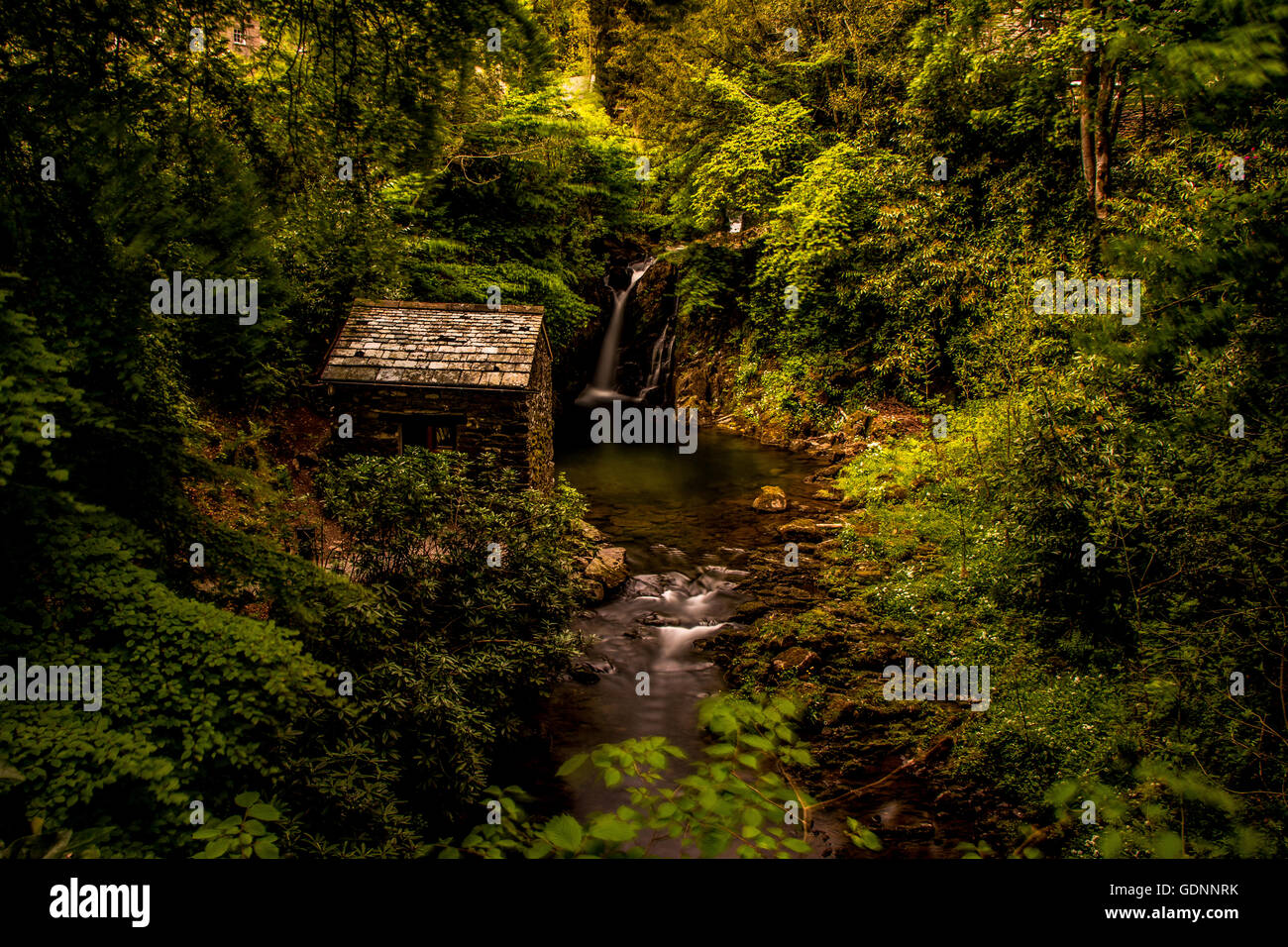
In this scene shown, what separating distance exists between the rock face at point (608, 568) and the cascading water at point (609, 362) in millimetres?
15297

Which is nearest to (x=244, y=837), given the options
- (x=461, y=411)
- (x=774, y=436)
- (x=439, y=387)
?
(x=461, y=411)

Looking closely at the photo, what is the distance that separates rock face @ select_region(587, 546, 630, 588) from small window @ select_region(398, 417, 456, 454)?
3704mm

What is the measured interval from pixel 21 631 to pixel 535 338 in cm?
981

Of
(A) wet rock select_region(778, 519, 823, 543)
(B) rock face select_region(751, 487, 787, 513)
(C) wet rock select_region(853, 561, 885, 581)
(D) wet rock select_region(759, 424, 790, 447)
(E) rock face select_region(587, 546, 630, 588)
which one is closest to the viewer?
(C) wet rock select_region(853, 561, 885, 581)

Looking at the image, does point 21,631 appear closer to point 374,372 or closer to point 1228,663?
point 1228,663

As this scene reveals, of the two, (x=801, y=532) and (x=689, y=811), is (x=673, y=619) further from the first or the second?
(x=689, y=811)

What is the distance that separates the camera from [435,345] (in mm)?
11992

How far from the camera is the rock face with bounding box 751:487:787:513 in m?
15.4

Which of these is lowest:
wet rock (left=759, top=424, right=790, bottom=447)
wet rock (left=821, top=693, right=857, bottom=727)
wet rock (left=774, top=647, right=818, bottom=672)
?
wet rock (left=821, top=693, right=857, bottom=727)

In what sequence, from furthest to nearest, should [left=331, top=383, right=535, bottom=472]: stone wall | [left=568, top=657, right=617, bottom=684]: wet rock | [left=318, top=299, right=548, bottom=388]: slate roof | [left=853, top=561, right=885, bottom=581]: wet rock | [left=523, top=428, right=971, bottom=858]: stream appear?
[left=331, top=383, right=535, bottom=472]: stone wall
[left=318, top=299, right=548, bottom=388]: slate roof
[left=853, top=561, right=885, bottom=581]: wet rock
[left=568, top=657, right=617, bottom=684]: wet rock
[left=523, top=428, right=971, bottom=858]: stream

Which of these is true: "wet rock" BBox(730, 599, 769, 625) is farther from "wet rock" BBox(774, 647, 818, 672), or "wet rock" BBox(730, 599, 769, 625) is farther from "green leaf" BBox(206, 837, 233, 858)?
"green leaf" BBox(206, 837, 233, 858)

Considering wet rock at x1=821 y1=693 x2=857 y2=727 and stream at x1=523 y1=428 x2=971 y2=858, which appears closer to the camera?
stream at x1=523 y1=428 x2=971 y2=858

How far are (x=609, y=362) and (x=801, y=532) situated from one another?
1654cm

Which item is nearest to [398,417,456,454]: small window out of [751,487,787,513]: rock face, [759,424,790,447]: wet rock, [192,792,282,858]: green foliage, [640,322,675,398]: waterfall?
[751,487,787,513]: rock face
